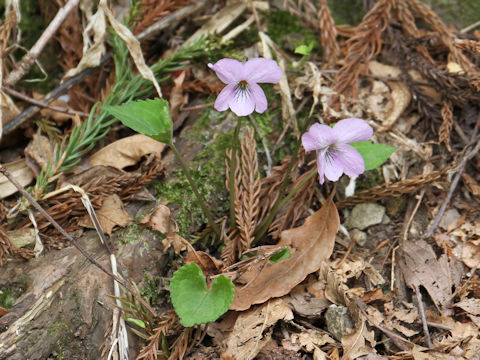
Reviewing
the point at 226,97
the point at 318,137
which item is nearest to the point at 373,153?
the point at 318,137

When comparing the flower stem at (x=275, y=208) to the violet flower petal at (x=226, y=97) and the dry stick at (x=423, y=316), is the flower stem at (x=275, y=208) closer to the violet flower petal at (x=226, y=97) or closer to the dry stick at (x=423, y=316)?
the violet flower petal at (x=226, y=97)

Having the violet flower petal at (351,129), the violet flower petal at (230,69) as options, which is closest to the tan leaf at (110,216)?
the violet flower petal at (230,69)

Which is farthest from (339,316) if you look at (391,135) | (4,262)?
(4,262)

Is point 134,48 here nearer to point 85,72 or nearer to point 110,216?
point 85,72

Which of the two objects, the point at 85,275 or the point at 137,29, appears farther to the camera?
the point at 137,29

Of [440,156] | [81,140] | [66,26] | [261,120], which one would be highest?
[66,26]

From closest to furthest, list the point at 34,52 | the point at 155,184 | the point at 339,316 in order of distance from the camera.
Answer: the point at 339,316 → the point at 155,184 → the point at 34,52

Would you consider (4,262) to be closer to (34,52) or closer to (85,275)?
(85,275)
